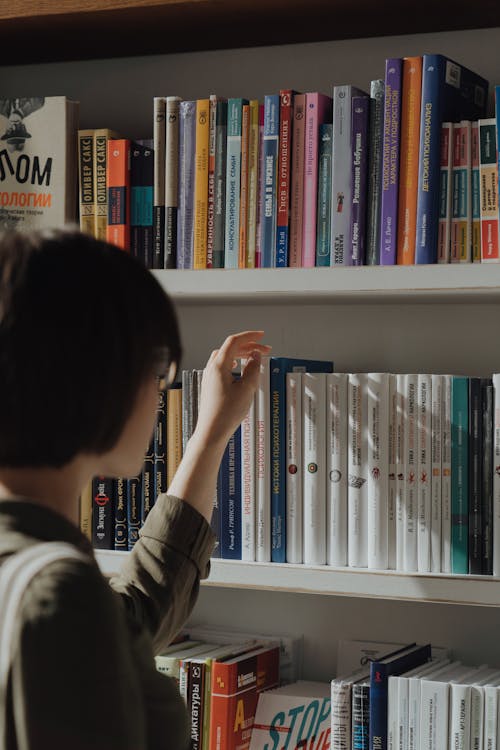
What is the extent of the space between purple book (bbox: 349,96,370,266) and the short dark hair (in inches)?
28.1

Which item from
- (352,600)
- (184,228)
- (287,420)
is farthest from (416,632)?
(184,228)

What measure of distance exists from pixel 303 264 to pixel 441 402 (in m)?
0.26

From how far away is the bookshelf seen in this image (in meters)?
1.40

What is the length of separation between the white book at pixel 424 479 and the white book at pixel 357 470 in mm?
70

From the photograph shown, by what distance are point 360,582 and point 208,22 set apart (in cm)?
81

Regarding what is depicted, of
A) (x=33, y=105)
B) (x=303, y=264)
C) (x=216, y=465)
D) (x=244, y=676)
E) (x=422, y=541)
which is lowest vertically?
(x=244, y=676)

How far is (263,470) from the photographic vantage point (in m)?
1.45

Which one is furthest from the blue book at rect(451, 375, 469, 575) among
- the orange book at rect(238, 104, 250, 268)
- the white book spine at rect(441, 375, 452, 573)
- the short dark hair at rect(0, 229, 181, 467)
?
the short dark hair at rect(0, 229, 181, 467)

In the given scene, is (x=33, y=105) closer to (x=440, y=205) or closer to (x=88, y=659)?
(x=440, y=205)

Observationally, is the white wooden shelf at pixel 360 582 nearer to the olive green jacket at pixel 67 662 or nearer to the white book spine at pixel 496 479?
the white book spine at pixel 496 479

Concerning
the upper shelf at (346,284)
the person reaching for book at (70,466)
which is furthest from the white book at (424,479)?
the person reaching for book at (70,466)

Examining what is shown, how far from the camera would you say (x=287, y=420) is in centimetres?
143

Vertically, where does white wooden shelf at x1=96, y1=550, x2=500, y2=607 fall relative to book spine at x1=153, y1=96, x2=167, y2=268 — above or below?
below

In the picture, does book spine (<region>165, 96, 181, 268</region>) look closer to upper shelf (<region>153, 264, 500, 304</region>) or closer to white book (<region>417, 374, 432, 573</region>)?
upper shelf (<region>153, 264, 500, 304</region>)
